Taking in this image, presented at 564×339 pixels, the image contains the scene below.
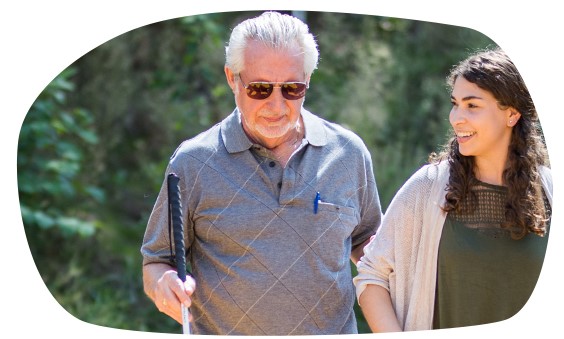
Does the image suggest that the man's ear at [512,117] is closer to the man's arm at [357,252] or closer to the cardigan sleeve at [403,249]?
the cardigan sleeve at [403,249]

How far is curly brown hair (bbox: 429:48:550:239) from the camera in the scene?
1798 mm

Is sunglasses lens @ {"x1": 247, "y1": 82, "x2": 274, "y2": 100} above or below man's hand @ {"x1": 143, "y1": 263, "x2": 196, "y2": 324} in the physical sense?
above

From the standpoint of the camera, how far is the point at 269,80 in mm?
1785

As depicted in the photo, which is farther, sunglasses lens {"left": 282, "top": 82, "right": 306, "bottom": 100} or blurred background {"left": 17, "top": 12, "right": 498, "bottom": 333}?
blurred background {"left": 17, "top": 12, "right": 498, "bottom": 333}

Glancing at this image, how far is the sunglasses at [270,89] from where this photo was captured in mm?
1782

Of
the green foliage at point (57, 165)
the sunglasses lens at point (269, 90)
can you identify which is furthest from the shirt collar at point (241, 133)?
the green foliage at point (57, 165)

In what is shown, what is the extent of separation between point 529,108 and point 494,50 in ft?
0.40

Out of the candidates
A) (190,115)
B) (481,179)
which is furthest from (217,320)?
(190,115)

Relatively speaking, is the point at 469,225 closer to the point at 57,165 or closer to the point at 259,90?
the point at 259,90

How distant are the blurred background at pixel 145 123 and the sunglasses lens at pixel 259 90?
86cm

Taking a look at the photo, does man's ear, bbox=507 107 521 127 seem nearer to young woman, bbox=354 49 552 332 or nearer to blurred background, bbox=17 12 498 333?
young woman, bbox=354 49 552 332

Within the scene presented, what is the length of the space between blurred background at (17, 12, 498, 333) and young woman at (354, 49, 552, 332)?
0.87m

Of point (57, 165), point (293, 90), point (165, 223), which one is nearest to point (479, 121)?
point (293, 90)

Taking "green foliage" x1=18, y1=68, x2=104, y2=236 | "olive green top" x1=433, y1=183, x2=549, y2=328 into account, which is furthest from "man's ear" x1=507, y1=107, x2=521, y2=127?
"green foliage" x1=18, y1=68, x2=104, y2=236
